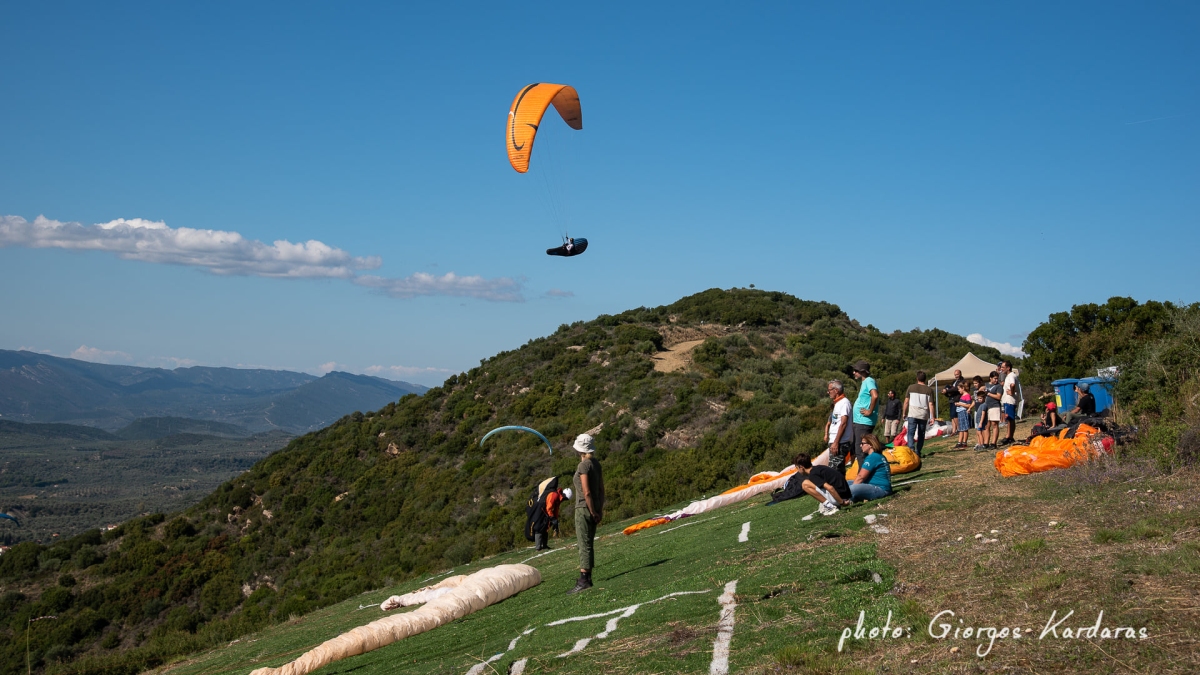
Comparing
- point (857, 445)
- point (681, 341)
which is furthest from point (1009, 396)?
point (681, 341)

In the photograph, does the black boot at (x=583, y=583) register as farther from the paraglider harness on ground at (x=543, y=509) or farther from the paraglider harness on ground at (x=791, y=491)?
the paraglider harness on ground at (x=543, y=509)

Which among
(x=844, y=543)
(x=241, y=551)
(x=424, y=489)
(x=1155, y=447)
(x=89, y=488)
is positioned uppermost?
(x=1155, y=447)

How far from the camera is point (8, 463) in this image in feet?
644

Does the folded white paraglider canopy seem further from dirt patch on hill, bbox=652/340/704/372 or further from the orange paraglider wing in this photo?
dirt patch on hill, bbox=652/340/704/372

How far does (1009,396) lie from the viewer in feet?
53.6

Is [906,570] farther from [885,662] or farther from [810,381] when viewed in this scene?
[810,381]

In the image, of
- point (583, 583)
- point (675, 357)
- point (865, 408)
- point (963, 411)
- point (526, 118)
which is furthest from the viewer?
point (675, 357)

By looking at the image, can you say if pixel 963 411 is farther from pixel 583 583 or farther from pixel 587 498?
pixel 587 498

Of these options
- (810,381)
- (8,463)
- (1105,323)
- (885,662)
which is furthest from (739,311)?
(8,463)

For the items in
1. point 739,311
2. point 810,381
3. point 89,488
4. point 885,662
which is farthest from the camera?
point 89,488

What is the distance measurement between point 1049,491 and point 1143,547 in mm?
3175

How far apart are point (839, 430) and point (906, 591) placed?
622 centimetres

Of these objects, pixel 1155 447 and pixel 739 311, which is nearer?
A: pixel 1155 447

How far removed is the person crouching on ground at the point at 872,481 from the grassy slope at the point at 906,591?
1.04ft
